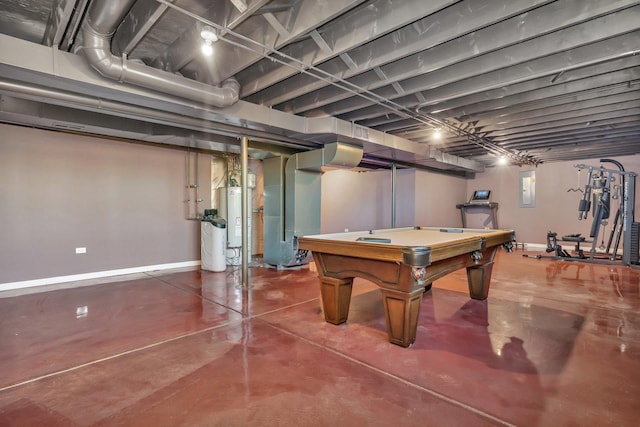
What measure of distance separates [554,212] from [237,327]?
941cm

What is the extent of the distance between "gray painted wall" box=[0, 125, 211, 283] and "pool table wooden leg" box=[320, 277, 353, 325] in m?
4.08

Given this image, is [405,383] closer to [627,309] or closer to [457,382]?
[457,382]

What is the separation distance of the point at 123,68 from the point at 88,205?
327 centimetres

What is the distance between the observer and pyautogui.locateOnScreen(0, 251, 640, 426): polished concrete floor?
184cm

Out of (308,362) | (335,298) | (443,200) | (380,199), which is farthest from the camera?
(443,200)

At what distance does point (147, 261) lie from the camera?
19.1 feet

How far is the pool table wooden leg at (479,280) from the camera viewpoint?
3.98 metres

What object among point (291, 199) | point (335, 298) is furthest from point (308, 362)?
point (291, 199)

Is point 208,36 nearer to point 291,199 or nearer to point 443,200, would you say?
point 291,199

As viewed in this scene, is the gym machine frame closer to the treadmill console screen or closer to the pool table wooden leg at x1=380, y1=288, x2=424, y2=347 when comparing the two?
the treadmill console screen

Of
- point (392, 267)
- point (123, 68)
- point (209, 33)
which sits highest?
point (209, 33)

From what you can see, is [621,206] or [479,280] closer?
[479,280]

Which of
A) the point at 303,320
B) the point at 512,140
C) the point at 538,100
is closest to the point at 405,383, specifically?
the point at 303,320

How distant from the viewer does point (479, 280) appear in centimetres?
399
